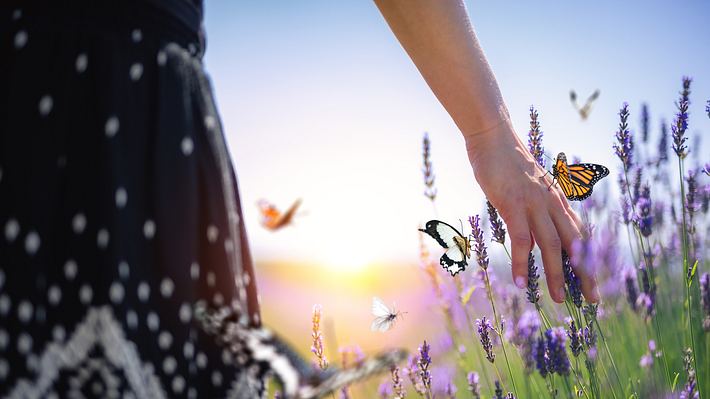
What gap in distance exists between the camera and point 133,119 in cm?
67

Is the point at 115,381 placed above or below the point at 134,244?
below

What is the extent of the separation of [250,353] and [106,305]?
0.15 metres

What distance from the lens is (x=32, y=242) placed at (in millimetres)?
602

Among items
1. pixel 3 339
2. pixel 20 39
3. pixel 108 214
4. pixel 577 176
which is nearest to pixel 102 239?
pixel 108 214

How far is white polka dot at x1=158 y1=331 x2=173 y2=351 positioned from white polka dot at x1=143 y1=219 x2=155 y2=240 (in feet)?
0.35

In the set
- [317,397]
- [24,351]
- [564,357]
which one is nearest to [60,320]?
[24,351]

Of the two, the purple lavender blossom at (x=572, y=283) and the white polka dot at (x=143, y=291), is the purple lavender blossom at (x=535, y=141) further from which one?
the white polka dot at (x=143, y=291)

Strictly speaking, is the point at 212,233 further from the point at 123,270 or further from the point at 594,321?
the point at 594,321

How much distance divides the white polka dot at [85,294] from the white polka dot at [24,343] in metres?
0.06

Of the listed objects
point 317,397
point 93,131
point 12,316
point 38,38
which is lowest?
point 317,397

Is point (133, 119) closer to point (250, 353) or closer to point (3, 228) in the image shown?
point (3, 228)

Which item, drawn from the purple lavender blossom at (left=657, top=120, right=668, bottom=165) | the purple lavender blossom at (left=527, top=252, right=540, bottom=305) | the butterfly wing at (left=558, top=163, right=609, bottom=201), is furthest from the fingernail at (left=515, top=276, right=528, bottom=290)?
the purple lavender blossom at (left=657, top=120, right=668, bottom=165)

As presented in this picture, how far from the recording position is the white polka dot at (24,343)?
1.90 feet

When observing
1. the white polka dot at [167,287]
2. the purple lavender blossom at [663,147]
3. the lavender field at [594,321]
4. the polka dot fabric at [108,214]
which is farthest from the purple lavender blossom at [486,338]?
the purple lavender blossom at [663,147]
